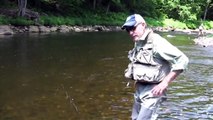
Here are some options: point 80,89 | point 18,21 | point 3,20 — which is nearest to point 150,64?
point 80,89

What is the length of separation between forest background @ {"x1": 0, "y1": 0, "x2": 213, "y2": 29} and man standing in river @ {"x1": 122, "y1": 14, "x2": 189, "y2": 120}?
28136 millimetres

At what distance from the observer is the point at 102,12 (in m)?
51.3

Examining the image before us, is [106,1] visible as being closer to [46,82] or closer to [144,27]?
[46,82]

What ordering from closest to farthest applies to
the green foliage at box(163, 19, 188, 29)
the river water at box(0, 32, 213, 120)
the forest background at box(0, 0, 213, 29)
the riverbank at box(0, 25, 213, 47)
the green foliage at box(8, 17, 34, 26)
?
the river water at box(0, 32, 213, 120) → the riverbank at box(0, 25, 213, 47) → the green foliage at box(8, 17, 34, 26) → the forest background at box(0, 0, 213, 29) → the green foliage at box(163, 19, 188, 29)

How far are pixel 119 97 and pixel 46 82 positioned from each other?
2891 mm

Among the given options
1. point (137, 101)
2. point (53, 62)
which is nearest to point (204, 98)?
point (137, 101)

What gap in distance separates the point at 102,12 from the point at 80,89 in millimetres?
40431

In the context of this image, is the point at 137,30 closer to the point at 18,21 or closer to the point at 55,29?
the point at 18,21

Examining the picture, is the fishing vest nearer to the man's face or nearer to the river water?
the man's face

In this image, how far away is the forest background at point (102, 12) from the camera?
36531mm

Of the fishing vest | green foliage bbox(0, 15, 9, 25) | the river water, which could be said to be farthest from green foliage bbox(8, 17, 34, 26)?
the fishing vest

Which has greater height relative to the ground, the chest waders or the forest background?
the chest waders

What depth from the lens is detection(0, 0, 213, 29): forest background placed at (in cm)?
3653

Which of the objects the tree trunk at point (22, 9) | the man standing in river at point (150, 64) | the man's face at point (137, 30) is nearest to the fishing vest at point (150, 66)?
the man standing in river at point (150, 64)
